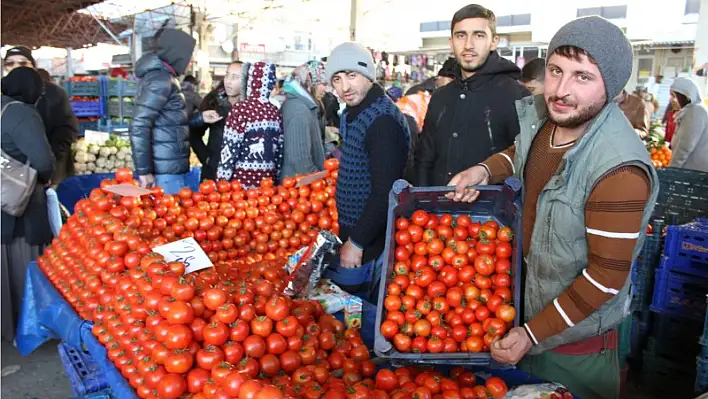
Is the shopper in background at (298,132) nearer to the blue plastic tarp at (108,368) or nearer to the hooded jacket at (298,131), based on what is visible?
the hooded jacket at (298,131)

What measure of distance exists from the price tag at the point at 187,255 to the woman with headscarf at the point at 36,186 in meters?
2.04

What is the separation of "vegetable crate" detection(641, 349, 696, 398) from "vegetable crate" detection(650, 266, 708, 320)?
35 cm

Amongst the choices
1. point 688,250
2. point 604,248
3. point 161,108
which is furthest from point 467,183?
point 161,108

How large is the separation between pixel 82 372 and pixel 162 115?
7.87ft

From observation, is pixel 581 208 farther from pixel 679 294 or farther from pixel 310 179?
pixel 679 294

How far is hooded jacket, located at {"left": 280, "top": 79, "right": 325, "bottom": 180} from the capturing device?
426 centimetres

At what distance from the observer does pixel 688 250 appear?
3.60 meters

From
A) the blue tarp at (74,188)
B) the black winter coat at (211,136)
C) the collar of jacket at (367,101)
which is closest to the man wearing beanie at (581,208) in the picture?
the collar of jacket at (367,101)

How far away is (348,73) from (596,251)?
168 cm

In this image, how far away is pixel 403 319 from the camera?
1.95 m

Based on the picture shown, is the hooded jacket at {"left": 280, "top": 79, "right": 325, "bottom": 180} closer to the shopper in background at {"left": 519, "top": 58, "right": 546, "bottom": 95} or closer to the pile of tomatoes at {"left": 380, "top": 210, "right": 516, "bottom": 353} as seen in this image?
the shopper in background at {"left": 519, "top": 58, "right": 546, "bottom": 95}

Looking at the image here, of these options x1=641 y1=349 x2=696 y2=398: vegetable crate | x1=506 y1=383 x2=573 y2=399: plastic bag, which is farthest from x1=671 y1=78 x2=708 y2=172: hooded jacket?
x1=506 y1=383 x2=573 y2=399: plastic bag

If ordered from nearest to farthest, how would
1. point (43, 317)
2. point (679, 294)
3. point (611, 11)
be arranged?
point (43, 317) < point (679, 294) < point (611, 11)

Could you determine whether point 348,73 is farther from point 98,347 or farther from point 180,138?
point 180,138
